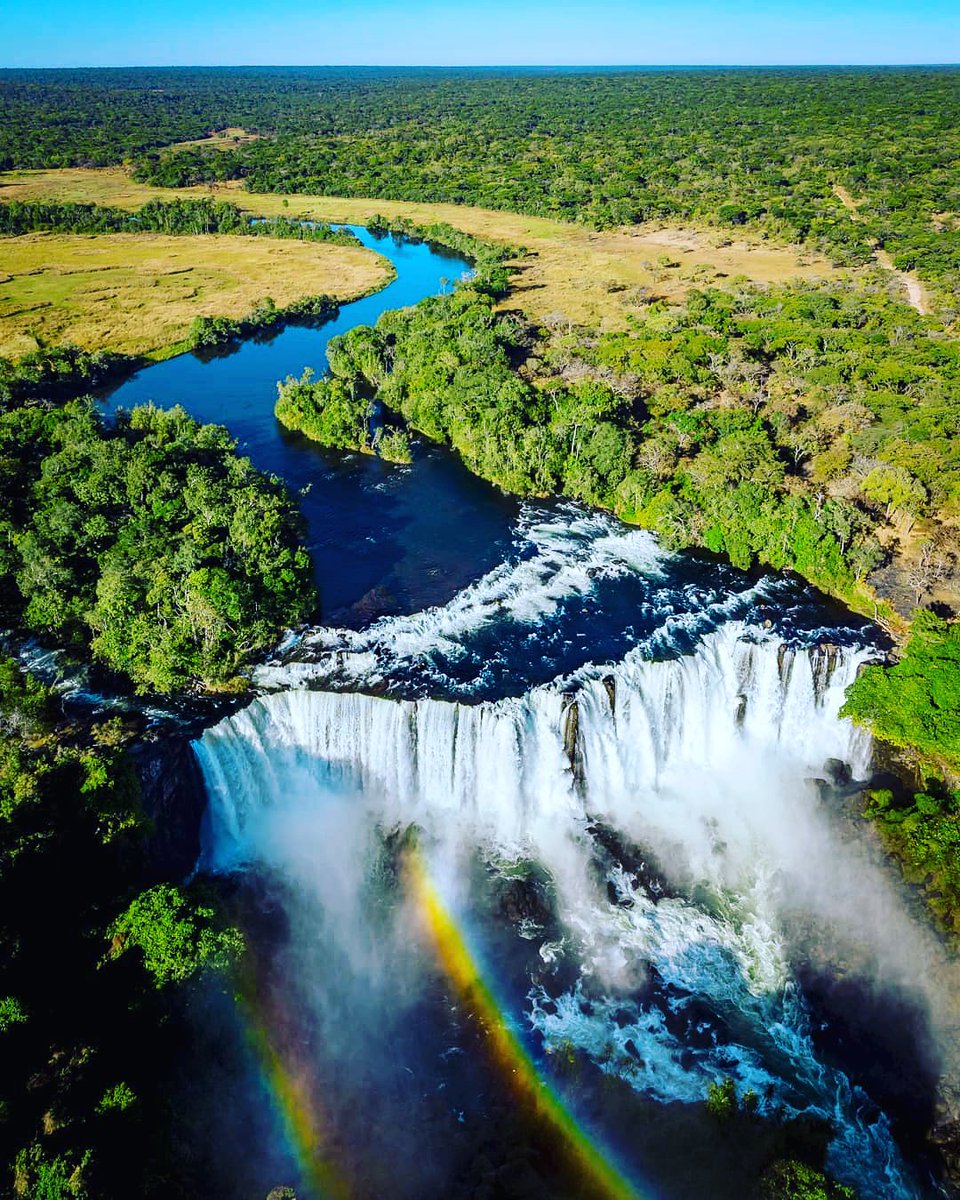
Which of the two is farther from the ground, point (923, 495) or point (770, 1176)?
point (923, 495)

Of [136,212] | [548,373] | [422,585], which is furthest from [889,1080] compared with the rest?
[136,212]

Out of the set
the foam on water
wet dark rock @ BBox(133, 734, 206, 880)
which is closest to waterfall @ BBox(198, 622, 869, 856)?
wet dark rock @ BBox(133, 734, 206, 880)

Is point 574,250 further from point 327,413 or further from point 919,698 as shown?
point 919,698

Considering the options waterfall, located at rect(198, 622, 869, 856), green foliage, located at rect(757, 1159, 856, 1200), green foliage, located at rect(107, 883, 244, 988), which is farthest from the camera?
waterfall, located at rect(198, 622, 869, 856)

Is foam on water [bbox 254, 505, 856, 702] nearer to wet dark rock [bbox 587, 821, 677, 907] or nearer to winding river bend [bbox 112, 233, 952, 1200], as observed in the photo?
winding river bend [bbox 112, 233, 952, 1200]

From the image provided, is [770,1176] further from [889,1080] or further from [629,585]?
[629,585]

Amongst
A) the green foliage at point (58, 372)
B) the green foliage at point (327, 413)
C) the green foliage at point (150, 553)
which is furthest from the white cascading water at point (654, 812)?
the green foliage at point (58, 372)
